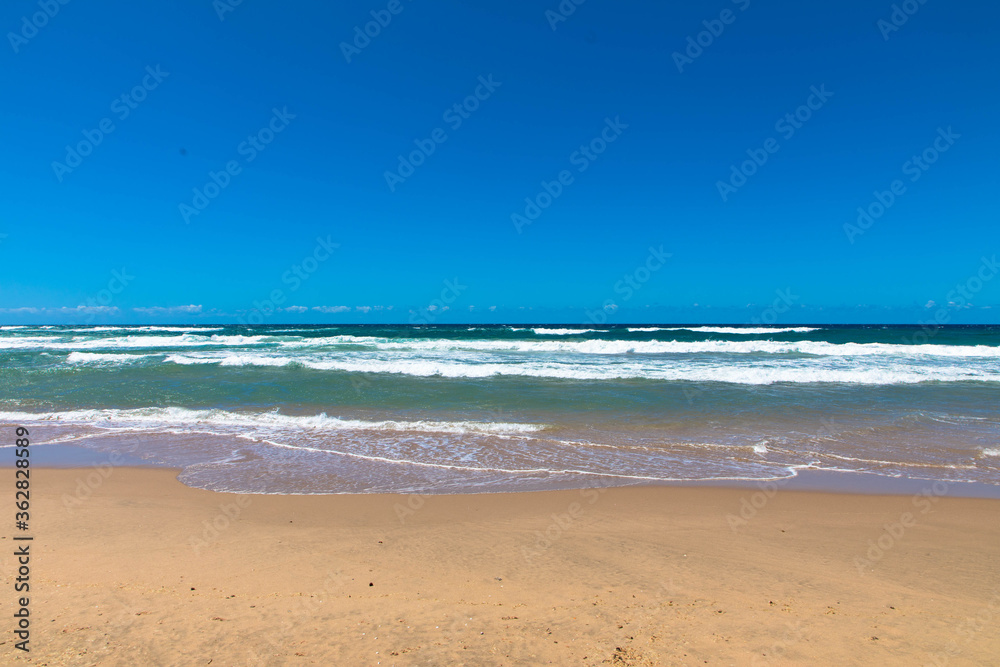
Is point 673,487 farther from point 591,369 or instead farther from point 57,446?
point 591,369

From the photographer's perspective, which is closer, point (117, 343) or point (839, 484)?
point (839, 484)

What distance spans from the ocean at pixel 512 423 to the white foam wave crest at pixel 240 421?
0.19ft

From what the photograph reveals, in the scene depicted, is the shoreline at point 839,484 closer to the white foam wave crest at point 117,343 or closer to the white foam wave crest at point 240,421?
the white foam wave crest at point 240,421

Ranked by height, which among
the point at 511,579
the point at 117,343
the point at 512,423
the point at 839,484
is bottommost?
the point at 511,579

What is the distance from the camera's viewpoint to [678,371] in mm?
17188

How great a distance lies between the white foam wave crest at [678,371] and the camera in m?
15.1

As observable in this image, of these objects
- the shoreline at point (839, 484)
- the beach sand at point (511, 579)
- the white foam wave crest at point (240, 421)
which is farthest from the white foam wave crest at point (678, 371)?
the beach sand at point (511, 579)

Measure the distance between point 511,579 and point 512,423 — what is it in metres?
5.75

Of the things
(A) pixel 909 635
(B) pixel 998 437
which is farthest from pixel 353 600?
(B) pixel 998 437

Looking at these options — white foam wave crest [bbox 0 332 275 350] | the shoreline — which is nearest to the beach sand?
the shoreline

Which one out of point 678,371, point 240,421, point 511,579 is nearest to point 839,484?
point 511,579

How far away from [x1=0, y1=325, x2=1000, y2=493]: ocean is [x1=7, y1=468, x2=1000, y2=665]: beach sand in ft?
2.86

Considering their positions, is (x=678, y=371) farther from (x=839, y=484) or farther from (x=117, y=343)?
(x=117, y=343)

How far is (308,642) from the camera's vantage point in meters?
2.89
